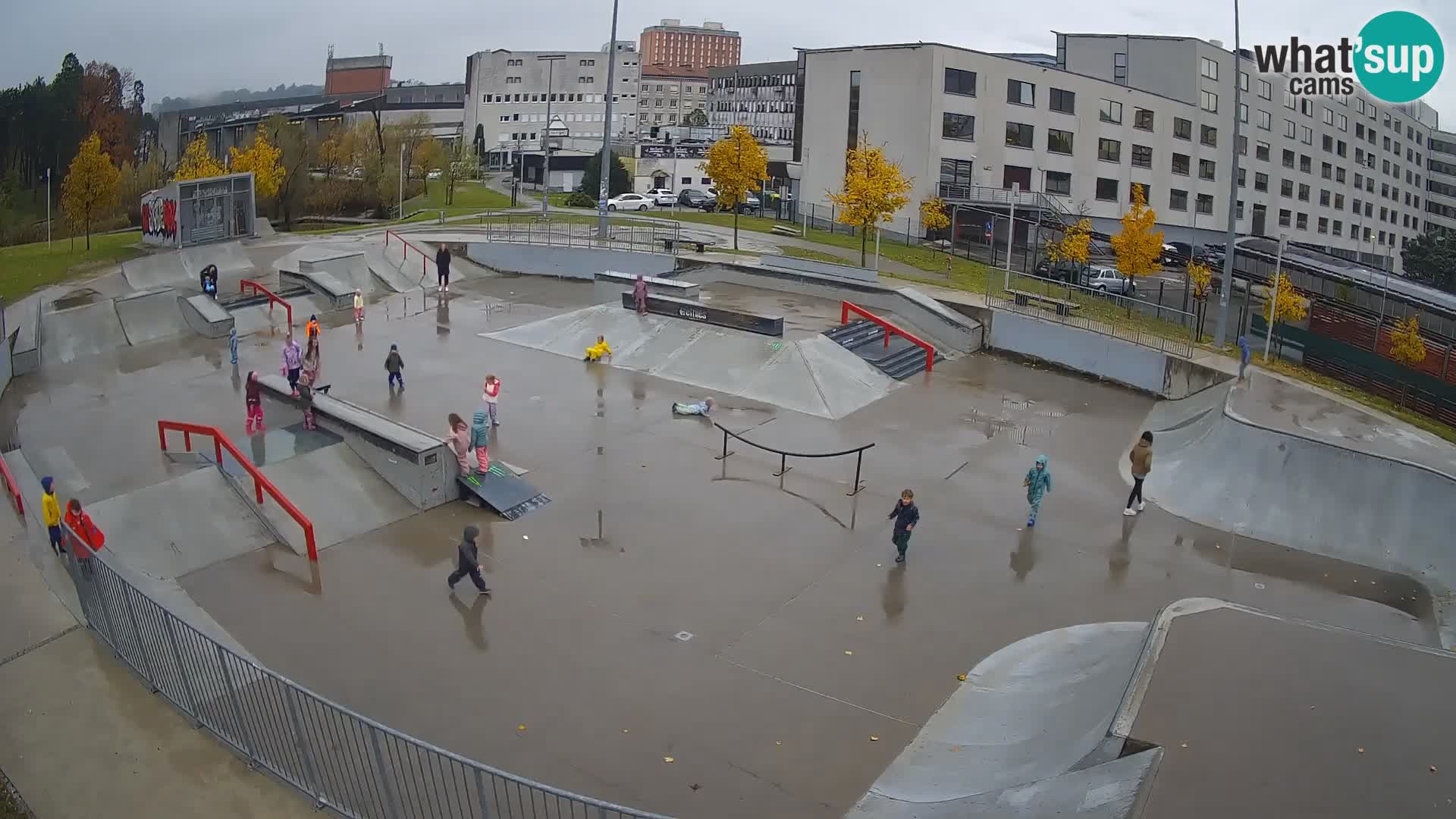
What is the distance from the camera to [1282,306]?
24688 millimetres

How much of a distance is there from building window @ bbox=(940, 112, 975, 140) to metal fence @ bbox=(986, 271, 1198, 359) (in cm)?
1310

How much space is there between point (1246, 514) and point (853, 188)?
20724 mm

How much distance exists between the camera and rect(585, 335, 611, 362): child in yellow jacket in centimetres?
2466

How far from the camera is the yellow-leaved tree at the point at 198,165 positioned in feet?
135

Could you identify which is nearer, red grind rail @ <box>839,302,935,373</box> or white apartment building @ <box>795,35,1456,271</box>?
red grind rail @ <box>839,302,935,373</box>

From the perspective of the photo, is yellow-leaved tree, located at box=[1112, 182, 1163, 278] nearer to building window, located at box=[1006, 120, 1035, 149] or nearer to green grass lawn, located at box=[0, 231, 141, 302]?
building window, located at box=[1006, 120, 1035, 149]

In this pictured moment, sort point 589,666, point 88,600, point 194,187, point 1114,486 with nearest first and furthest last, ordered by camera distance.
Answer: point 88,600 → point 589,666 → point 1114,486 → point 194,187

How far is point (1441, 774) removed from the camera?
789 cm

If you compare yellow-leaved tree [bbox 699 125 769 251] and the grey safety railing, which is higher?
yellow-leaved tree [bbox 699 125 769 251]

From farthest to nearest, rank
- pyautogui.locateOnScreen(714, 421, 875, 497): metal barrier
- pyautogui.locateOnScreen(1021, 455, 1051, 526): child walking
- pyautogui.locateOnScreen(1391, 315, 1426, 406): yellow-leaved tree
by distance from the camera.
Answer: pyautogui.locateOnScreen(1391, 315, 1426, 406): yellow-leaved tree < pyautogui.locateOnScreen(714, 421, 875, 497): metal barrier < pyautogui.locateOnScreen(1021, 455, 1051, 526): child walking

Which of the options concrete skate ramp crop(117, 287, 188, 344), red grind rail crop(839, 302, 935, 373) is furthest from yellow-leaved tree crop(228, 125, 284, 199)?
red grind rail crop(839, 302, 935, 373)

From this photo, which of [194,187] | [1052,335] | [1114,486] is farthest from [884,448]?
[194,187]

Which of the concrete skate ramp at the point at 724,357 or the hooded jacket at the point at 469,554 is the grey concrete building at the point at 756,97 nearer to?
the concrete skate ramp at the point at 724,357

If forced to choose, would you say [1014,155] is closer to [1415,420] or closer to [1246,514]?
[1415,420]
